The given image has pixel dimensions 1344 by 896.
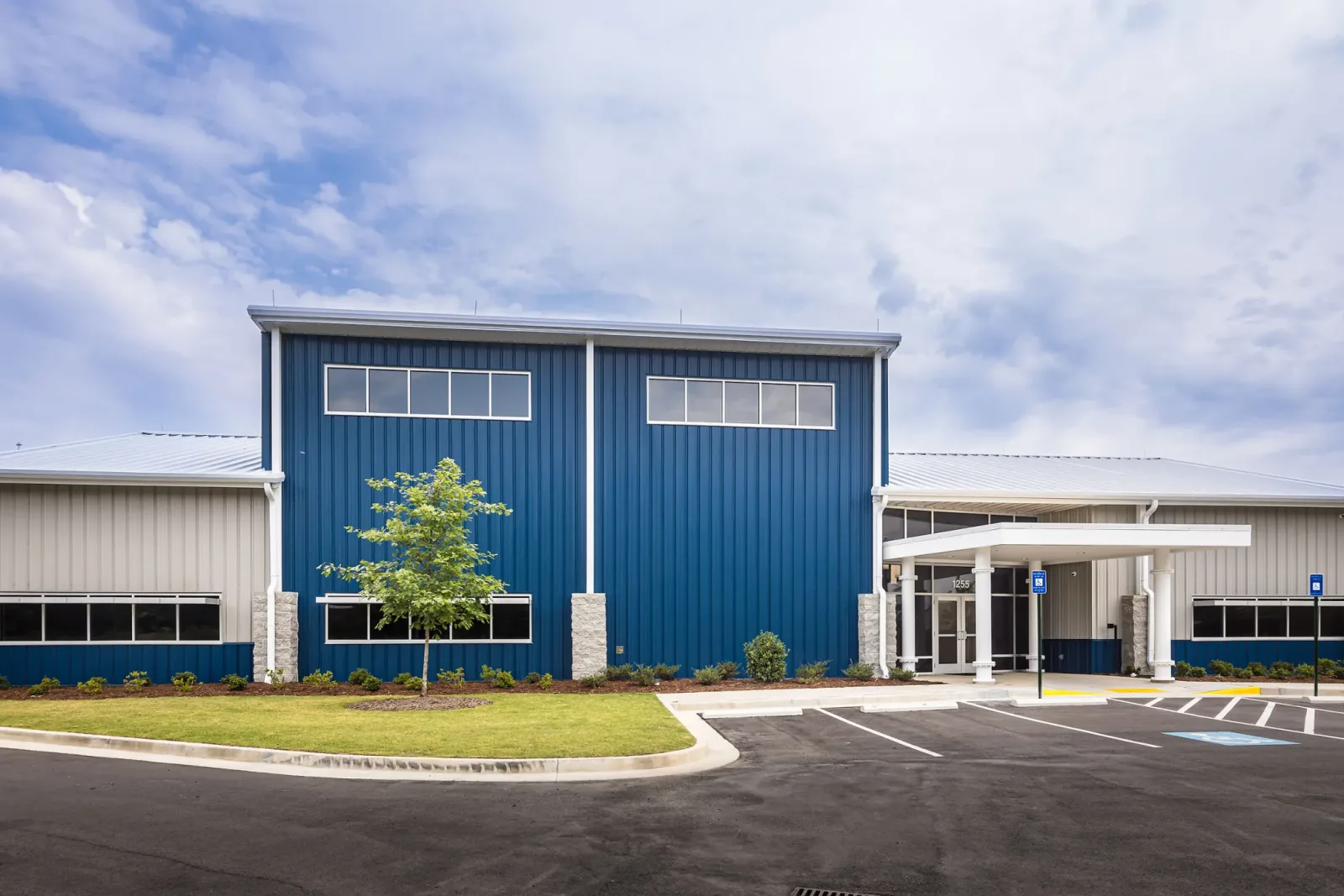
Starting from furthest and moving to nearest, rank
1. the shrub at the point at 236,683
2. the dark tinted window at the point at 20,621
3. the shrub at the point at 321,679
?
the dark tinted window at the point at 20,621, the shrub at the point at 321,679, the shrub at the point at 236,683

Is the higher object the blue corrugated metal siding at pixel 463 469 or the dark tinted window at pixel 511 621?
the blue corrugated metal siding at pixel 463 469

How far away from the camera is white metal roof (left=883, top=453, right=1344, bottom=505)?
2456 cm

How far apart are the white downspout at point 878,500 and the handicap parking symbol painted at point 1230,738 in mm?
8592

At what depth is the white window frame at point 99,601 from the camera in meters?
21.2

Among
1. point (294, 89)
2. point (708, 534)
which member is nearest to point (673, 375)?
point (708, 534)

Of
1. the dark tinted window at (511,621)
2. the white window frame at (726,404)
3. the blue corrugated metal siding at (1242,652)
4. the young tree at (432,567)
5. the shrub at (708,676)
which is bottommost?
the blue corrugated metal siding at (1242,652)

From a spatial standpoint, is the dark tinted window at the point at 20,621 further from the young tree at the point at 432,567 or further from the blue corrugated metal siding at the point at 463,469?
the young tree at the point at 432,567

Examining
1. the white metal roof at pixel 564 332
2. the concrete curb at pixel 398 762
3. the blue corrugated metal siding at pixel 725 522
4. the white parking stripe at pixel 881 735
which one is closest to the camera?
the concrete curb at pixel 398 762

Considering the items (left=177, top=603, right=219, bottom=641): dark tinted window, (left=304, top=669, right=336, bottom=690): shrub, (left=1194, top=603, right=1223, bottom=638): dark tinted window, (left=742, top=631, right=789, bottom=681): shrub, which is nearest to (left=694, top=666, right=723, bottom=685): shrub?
(left=742, top=631, right=789, bottom=681): shrub

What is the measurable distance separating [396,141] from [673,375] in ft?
31.4

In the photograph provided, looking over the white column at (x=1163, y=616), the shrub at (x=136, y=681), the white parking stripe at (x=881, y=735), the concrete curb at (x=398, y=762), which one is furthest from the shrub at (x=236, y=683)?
the white column at (x=1163, y=616)

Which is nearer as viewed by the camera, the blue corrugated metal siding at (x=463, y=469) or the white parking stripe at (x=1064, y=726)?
the white parking stripe at (x=1064, y=726)

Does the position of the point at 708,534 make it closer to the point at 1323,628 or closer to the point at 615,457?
the point at 615,457

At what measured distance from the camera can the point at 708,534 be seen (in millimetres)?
23453
